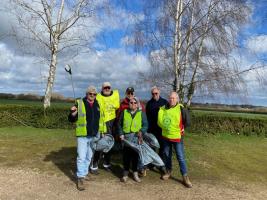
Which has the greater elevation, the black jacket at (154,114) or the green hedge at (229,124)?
the black jacket at (154,114)

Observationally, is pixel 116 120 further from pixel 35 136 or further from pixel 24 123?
pixel 24 123

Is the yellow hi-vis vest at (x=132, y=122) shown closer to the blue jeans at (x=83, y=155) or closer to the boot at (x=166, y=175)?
the blue jeans at (x=83, y=155)

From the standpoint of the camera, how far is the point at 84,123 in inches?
275

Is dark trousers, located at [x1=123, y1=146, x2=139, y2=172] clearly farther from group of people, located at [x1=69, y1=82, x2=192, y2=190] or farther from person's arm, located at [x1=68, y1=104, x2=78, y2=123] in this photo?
person's arm, located at [x1=68, y1=104, x2=78, y2=123]

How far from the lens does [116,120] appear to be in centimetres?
779

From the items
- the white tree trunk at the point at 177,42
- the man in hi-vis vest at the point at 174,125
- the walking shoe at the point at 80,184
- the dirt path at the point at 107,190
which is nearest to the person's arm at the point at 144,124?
the man in hi-vis vest at the point at 174,125

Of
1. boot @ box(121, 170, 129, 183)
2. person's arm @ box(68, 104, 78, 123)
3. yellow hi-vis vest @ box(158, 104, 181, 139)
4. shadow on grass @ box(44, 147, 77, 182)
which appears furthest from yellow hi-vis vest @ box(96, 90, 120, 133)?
shadow on grass @ box(44, 147, 77, 182)

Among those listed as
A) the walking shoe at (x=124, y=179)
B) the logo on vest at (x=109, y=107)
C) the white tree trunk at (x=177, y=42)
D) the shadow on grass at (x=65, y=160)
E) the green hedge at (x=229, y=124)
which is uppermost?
the white tree trunk at (x=177, y=42)

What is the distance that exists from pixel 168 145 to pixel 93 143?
1560 mm

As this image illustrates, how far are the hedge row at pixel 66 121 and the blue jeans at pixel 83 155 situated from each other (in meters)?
8.63

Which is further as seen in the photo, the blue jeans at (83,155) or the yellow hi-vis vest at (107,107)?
the yellow hi-vis vest at (107,107)

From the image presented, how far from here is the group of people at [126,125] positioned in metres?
7.02

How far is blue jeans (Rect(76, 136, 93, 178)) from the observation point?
22.7 ft

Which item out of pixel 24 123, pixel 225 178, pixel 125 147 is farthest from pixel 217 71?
pixel 24 123
